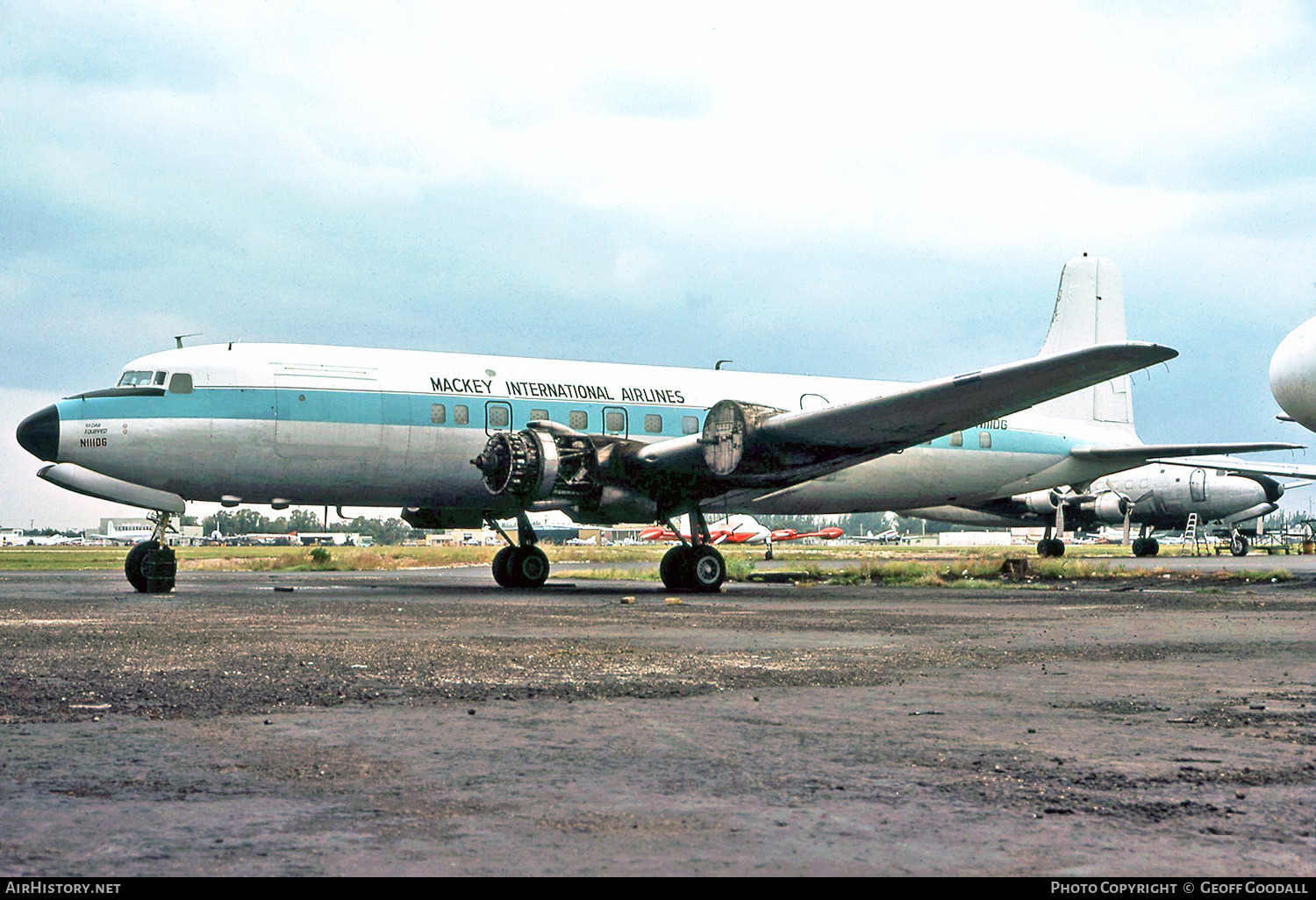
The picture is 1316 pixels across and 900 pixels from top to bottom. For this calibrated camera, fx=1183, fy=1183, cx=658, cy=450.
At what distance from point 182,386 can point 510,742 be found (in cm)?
1714

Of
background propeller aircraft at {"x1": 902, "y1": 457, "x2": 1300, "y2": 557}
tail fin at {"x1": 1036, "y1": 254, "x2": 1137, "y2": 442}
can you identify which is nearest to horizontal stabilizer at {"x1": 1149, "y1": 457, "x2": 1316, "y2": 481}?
background propeller aircraft at {"x1": 902, "y1": 457, "x2": 1300, "y2": 557}

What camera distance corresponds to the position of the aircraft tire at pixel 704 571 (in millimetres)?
22203

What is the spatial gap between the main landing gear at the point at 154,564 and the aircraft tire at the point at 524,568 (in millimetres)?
6332

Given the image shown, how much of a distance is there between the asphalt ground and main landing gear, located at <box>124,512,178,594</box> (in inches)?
341

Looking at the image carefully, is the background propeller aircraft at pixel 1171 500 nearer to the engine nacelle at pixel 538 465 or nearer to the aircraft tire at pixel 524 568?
the aircraft tire at pixel 524 568

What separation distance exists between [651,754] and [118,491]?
17893 mm

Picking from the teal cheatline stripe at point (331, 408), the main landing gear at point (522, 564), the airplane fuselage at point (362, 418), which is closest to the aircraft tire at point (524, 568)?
the main landing gear at point (522, 564)

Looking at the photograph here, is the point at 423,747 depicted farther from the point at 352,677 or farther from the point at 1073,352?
the point at 1073,352

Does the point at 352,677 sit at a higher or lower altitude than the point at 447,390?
lower

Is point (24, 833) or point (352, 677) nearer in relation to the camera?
point (24, 833)

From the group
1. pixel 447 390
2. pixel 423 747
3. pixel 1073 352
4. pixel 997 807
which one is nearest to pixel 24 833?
pixel 423 747

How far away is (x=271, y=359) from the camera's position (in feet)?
70.6

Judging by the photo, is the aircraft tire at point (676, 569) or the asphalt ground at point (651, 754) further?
the aircraft tire at point (676, 569)

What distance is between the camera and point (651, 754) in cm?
545
